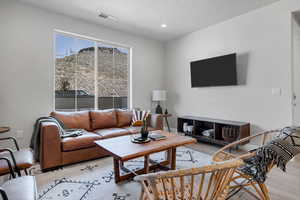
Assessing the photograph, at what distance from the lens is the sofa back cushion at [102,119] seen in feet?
11.4

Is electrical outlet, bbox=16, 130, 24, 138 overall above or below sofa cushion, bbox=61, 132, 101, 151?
above

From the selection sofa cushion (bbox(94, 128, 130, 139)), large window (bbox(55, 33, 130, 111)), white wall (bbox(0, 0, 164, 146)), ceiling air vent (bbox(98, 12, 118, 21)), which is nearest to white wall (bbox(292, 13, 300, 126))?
sofa cushion (bbox(94, 128, 130, 139))

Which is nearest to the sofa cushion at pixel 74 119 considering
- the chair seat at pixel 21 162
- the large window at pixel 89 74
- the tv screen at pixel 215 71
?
the large window at pixel 89 74

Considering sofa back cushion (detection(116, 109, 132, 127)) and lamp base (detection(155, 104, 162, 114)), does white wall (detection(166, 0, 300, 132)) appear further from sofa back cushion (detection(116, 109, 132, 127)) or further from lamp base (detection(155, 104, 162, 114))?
sofa back cushion (detection(116, 109, 132, 127))

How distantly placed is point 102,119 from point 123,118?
49 cm

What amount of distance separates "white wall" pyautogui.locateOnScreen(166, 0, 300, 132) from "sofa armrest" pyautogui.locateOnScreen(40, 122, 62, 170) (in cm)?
317

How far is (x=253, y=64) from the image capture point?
325cm

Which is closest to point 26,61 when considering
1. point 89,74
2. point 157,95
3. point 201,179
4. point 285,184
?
point 89,74

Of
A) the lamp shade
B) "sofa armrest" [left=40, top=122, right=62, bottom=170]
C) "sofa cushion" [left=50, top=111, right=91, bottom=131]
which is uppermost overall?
the lamp shade

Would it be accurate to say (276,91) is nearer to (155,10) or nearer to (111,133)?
(155,10)

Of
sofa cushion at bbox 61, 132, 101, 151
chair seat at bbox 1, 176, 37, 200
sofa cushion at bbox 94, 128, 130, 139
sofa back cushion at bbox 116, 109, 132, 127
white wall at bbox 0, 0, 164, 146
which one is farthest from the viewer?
sofa back cushion at bbox 116, 109, 132, 127

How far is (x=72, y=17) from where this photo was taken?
139 inches

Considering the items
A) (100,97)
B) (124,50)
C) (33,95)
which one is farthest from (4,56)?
(124,50)

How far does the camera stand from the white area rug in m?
1.83
